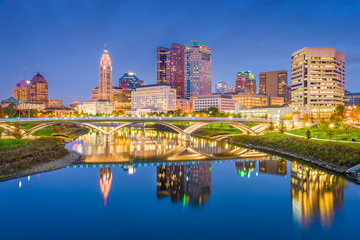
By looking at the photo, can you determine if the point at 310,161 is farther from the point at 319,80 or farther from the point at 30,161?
the point at 319,80

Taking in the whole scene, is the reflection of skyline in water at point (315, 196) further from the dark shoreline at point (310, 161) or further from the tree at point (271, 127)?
the tree at point (271, 127)

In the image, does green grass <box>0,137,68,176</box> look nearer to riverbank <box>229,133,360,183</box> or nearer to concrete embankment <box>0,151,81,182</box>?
concrete embankment <box>0,151,81,182</box>

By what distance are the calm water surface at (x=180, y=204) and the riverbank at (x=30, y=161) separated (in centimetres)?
146

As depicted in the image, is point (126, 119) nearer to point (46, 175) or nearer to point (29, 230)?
point (46, 175)

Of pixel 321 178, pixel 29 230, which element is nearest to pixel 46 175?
pixel 29 230

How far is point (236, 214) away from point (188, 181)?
11.0m

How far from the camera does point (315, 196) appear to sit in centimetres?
2519

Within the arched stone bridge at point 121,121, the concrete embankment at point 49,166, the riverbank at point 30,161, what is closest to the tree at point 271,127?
the arched stone bridge at point 121,121

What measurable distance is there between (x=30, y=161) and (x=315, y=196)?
107ft

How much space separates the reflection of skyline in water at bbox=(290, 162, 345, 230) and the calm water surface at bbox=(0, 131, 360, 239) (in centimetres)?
7

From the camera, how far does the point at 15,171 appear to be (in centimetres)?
3056

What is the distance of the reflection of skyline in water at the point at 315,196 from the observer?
2060 cm

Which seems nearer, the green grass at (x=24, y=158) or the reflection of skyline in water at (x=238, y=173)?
the reflection of skyline in water at (x=238, y=173)

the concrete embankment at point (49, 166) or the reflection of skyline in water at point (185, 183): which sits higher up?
the concrete embankment at point (49, 166)
